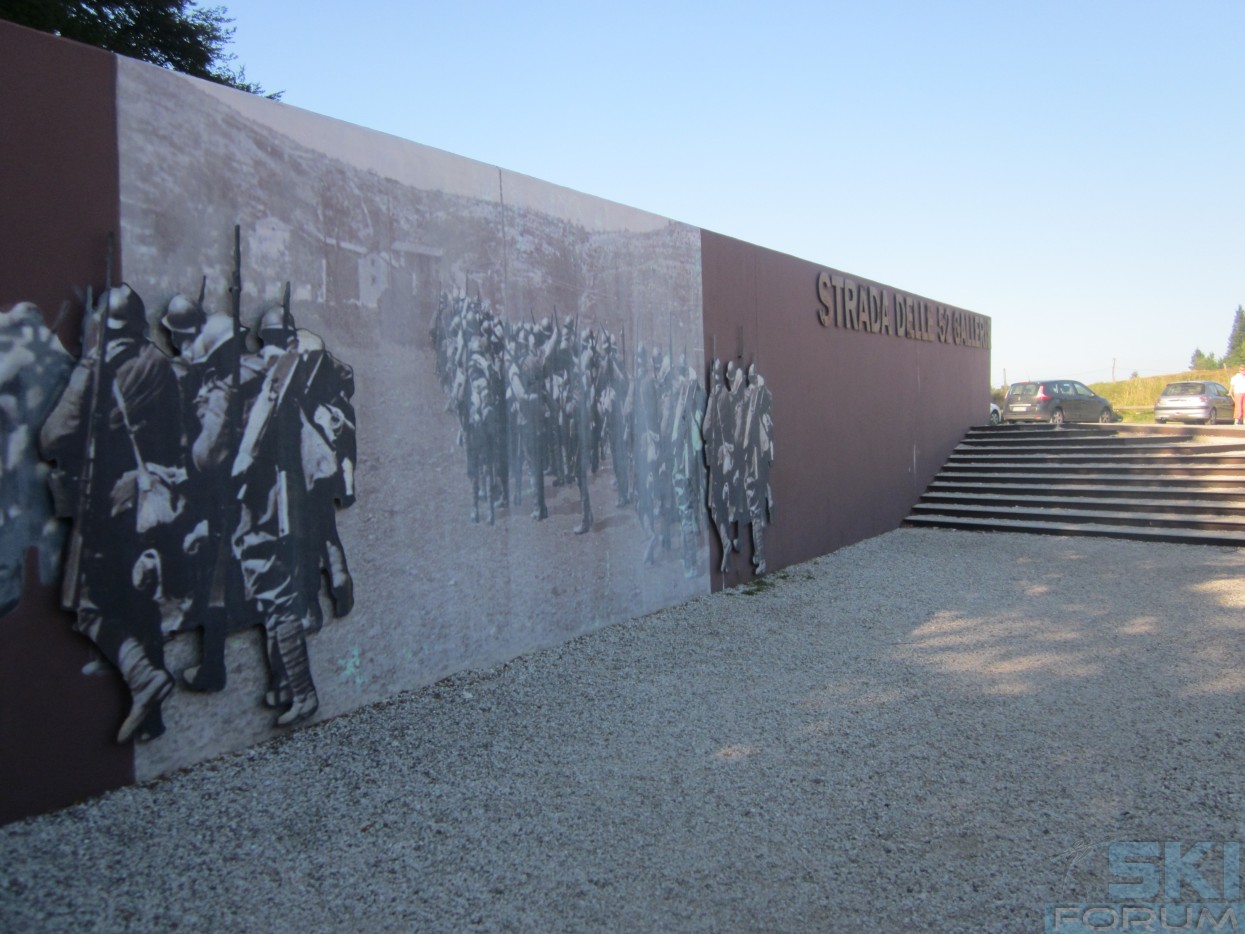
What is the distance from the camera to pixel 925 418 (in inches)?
501

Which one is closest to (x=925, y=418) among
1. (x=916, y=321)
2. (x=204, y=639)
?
(x=916, y=321)

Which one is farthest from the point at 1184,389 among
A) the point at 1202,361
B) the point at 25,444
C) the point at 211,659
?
the point at 1202,361

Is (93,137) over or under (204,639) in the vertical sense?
over

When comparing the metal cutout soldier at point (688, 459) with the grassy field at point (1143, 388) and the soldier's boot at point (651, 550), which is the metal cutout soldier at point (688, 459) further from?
the grassy field at point (1143, 388)

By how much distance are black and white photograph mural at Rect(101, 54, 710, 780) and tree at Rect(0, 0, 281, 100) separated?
775 cm

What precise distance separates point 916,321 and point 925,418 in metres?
1.46

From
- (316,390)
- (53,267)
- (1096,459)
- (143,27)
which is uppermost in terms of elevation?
(143,27)

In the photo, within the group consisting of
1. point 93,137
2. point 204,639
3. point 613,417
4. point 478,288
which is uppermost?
point 93,137

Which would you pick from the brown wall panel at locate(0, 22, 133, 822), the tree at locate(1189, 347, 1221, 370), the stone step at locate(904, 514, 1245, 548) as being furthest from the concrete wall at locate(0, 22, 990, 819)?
the tree at locate(1189, 347, 1221, 370)

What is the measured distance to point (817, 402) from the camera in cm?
956

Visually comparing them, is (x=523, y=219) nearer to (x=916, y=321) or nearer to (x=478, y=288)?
(x=478, y=288)

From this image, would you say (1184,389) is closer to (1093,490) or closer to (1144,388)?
(1093,490)

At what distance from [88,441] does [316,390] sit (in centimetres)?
112

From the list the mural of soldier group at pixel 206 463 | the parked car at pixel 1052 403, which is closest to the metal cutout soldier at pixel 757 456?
the mural of soldier group at pixel 206 463
